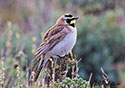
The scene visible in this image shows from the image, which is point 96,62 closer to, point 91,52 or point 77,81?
point 91,52

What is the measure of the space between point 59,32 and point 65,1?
25.8ft

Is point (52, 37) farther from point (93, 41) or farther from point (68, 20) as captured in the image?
point (93, 41)

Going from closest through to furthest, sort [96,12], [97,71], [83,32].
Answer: [97,71] → [83,32] → [96,12]

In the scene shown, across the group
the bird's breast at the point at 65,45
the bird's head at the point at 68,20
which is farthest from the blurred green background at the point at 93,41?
the bird's breast at the point at 65,45

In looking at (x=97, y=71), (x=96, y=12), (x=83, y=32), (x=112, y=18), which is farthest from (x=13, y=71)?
(x=96, y=12)

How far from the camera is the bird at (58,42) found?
14.5 feet

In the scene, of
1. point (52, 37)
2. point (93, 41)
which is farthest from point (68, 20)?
point (93, 41)

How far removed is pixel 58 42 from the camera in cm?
459

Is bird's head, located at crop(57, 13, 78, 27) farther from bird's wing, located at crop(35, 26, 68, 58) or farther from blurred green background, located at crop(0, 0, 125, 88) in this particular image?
blurred green background, located at crop(0, 0, 125, 88)

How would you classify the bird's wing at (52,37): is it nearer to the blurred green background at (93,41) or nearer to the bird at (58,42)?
the bird at (58,42)

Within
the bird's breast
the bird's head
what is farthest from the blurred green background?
the bird's breast

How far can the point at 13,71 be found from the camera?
5543 mm

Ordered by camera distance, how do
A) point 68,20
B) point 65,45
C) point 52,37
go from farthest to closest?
point 68,20
point 52,37
point 65,45

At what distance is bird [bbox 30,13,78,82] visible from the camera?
4.43 metres
